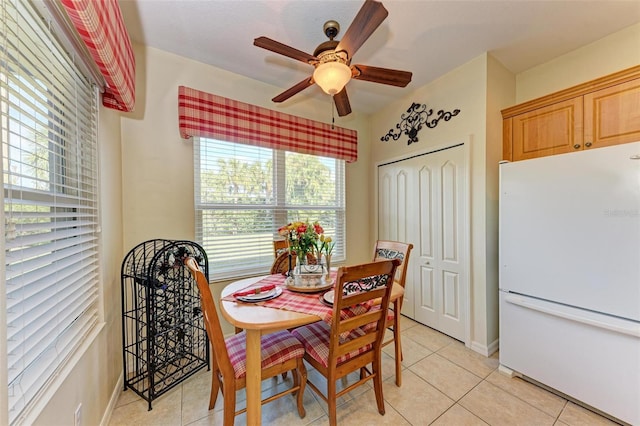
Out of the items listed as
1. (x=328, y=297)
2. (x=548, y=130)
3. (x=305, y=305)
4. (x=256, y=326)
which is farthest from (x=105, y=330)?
(x=548, y=130)

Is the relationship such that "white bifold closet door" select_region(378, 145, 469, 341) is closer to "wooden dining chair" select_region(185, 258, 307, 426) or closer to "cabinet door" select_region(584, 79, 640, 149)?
"cabinet door" select_region(584, 79, 640, 149)

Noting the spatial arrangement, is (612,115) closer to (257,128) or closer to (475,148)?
(475,148)

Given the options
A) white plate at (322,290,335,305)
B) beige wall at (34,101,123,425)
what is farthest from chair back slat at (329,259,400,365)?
beige wall at (34,101,123,425)

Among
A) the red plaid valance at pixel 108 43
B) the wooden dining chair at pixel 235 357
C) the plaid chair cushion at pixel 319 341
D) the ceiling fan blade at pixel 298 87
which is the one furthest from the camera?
the ceiling fan blade at pixel 298 87

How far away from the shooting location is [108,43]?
3.94 ft

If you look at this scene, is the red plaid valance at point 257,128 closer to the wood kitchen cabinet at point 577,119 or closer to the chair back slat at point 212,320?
the chair back slat at point 212,320

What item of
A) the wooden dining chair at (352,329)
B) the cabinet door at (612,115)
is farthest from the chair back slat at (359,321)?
the cabinet door at (612,115)

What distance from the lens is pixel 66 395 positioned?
1.09m

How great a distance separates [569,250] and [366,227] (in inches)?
83.5

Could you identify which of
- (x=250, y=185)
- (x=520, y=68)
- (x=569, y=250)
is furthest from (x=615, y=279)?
(x=250, y=185)

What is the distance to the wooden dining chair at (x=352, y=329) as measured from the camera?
1303mm

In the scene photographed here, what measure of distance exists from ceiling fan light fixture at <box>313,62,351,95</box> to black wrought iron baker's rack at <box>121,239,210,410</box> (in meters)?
1.53

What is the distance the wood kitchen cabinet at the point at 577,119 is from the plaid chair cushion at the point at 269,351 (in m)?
2.49

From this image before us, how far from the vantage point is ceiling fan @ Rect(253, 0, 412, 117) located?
1.24m
